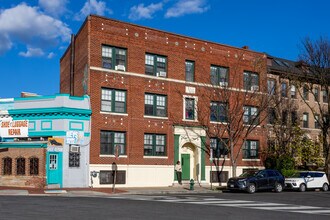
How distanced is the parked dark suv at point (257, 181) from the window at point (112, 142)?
791 cm

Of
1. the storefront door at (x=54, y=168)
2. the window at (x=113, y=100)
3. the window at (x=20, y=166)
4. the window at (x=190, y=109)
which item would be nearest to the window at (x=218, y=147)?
the window at (x=190, y=109)

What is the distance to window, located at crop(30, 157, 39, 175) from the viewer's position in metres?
29.3

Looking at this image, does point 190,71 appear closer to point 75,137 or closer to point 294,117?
point 75,137

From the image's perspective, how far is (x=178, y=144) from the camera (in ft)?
117

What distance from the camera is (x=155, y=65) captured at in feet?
115

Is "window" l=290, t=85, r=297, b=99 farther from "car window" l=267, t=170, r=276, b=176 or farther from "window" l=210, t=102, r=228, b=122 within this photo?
"car window" l=267, t=170, r=276, b=176

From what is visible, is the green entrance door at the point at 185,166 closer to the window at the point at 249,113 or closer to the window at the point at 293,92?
the window at the point at 249,113

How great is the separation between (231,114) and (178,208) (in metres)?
19.6

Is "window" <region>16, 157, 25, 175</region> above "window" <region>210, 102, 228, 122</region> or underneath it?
underneath

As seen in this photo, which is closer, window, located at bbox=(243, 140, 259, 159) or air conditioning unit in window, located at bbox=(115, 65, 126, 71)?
air conditioning unit in window, located at bbox=(115, 65, 126, 71)

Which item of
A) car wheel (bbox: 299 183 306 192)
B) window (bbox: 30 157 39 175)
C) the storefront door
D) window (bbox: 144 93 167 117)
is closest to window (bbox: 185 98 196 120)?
window (bbox: 144 93 167 117)

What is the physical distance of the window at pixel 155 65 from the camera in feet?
114

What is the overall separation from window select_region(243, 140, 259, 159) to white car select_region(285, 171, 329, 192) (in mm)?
5457

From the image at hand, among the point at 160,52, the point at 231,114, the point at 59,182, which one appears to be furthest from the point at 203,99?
the point at 59,182
